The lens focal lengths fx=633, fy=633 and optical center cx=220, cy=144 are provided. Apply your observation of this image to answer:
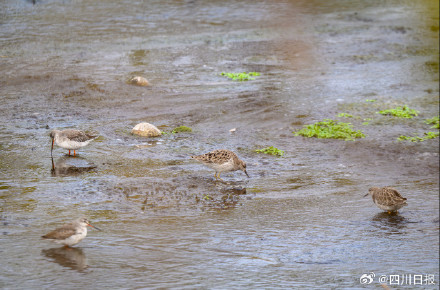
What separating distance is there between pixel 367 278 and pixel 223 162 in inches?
137

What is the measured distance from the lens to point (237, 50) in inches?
729

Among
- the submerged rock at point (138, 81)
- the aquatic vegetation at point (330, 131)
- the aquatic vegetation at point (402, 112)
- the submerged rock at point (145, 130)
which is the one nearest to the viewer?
the submerged rock at point (145, 130)

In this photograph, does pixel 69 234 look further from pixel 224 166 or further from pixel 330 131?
pixel 330 131

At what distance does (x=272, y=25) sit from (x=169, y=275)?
15.5 meters

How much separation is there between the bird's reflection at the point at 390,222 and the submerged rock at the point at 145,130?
4646mm

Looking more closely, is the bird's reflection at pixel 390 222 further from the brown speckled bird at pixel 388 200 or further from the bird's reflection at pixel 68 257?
the bird's reflection at pixel 68 257

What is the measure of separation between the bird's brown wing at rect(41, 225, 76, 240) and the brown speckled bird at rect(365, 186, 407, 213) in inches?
166

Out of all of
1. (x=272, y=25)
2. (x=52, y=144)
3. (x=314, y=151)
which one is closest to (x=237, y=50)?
(x=272, y=25)

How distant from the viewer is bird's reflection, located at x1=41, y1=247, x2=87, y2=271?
7116 millimetres

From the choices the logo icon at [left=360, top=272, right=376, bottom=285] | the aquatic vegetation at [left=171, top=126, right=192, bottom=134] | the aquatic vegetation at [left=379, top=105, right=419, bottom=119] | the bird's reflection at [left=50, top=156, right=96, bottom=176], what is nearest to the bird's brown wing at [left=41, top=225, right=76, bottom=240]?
the bird's reflection at [left=50, top=156, right=96, bottom=176]

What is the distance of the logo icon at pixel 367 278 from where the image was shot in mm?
6988

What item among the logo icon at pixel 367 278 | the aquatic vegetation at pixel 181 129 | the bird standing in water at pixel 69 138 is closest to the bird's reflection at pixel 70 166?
the bird standing in water at pixel 69 138

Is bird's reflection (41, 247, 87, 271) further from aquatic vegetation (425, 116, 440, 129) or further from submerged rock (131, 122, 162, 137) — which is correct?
aquatic vegetation (425, 116, 440, 129)

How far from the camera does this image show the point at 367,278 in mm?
7070
